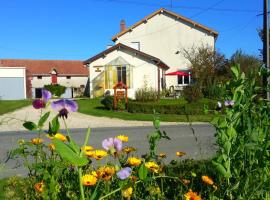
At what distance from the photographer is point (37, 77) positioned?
52062 millimetres

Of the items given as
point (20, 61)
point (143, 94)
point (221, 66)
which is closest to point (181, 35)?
point (221, 66)

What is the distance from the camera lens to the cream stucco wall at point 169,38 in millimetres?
38156

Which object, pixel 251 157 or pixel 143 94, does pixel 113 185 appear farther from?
pixel 143 94

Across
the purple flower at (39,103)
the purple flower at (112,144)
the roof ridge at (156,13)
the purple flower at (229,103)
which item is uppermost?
the roof ridge at (156,13)

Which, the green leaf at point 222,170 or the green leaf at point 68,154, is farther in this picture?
the green leaf at point 222,170

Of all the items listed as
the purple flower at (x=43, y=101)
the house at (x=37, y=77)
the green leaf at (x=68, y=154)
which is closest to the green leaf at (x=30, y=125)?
the purple flower at (x=43, y=101)

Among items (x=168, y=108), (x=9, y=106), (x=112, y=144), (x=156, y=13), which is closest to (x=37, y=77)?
(x=156, y=13)

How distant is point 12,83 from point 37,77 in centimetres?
781

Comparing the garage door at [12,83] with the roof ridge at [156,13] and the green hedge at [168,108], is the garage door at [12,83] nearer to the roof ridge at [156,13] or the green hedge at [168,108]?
the roof ridge at [156,13]

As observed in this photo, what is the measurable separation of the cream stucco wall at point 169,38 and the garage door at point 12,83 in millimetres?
13375

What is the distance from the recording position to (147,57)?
3186cm

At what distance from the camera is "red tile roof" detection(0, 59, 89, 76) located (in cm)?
5294

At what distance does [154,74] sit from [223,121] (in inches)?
1183

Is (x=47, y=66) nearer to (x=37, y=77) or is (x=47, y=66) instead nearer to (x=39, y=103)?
(x=37, y=77)
